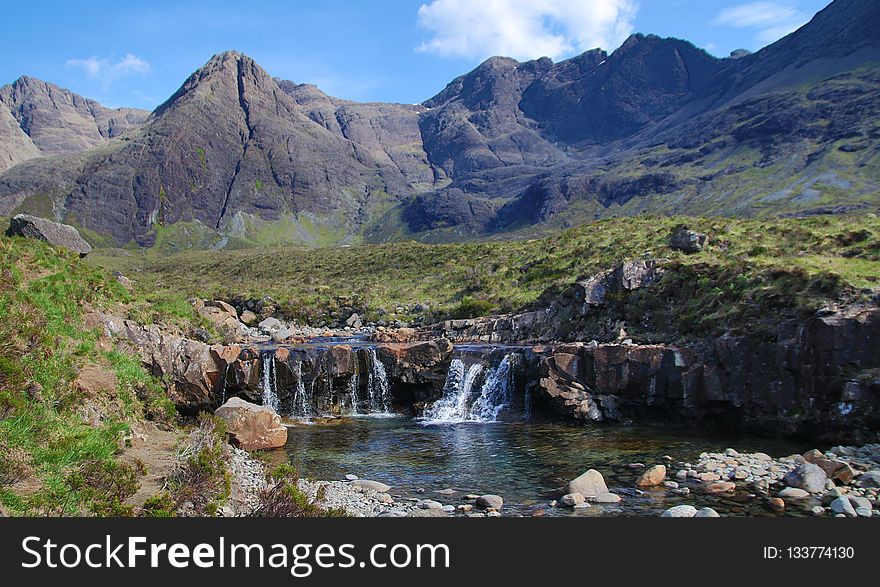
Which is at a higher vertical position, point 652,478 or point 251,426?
point 251,426

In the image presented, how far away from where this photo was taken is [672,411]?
922 inches

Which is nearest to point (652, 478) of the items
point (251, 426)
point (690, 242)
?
point (251, 426)

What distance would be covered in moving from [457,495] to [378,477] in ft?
10.5

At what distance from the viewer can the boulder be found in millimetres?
13656

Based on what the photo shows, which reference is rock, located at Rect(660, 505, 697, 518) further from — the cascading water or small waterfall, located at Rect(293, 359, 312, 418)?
small waterfall, located at Rect(293, 359, 312, 418)

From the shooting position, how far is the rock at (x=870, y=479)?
1396cm

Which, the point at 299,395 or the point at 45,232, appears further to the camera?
the point at 299,395

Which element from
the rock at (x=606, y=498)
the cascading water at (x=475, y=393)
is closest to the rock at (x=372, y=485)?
the rock at (x=606, y=498)

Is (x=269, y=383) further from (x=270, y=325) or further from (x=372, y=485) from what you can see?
(x=270, y=325)

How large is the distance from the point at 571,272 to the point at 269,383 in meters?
27.6

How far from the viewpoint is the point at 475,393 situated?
28.5 metres

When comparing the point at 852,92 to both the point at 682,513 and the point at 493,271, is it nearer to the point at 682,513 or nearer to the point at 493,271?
the point at 493,271

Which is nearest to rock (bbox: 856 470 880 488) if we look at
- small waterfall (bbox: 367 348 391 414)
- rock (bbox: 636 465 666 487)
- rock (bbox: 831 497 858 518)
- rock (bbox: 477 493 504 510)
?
rock (bbox: 831 497 858 518)

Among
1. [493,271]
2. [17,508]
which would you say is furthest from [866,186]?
[17,508]
